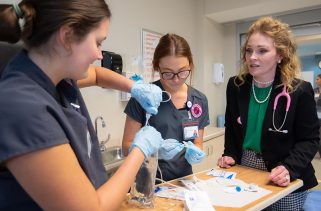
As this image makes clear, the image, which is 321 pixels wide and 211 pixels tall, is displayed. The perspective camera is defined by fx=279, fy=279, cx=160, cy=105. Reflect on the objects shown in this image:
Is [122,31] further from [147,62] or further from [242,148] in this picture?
[242,148]

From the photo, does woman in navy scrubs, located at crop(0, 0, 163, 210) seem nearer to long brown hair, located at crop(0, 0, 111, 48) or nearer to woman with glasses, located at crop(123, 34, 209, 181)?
long brown hair, located at crop(0, 0, 111, 48)

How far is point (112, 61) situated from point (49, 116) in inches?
69.4

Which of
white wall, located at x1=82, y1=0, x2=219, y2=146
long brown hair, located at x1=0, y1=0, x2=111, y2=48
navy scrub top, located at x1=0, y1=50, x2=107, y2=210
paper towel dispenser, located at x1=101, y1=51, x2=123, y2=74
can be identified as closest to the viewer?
navy scrub top, located at x1=0, y1=50, x2=107, y2=210

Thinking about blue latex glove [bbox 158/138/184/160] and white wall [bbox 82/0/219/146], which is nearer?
blue latex glove [bbox 158/138/184/160]

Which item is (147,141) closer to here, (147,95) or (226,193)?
(147,95)

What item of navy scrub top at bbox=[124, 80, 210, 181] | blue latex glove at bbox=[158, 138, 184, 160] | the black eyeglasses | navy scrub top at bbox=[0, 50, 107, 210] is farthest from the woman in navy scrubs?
the black eyeglasses

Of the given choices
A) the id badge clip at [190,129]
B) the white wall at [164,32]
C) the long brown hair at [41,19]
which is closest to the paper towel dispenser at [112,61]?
the white wall at [164,32]

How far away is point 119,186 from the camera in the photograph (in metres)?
0.77

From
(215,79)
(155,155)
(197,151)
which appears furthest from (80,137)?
(215,79)

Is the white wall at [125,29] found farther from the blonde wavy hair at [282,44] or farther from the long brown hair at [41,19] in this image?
the long brown hair at [41,19]

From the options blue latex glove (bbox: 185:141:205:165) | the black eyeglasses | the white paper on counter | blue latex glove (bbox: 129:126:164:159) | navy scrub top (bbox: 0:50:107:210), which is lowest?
the white paper on counter

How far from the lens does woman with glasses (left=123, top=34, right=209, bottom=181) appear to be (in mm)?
1460

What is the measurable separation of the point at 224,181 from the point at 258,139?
37 centimetres

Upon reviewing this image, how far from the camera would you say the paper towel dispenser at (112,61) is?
2.32m
